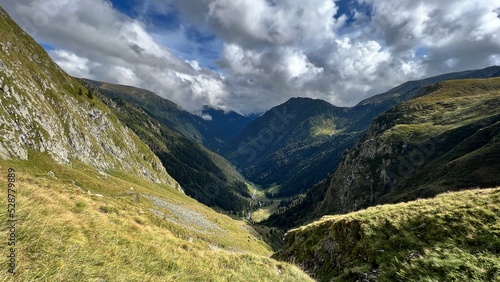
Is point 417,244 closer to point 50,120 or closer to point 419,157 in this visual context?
point 50,120

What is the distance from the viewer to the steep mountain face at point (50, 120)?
7738cm

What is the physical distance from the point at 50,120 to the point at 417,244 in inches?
4637

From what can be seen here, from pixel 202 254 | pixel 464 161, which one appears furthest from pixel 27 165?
pixel 464 161

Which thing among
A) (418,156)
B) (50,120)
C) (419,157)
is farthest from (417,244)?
(418,156)

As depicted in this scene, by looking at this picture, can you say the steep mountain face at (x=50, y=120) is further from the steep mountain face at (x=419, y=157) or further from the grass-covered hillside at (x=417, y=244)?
the steep mountain face at (x=419, y=157)

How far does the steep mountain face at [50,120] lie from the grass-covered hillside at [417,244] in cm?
7654

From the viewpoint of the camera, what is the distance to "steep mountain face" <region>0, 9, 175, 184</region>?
77375 millimetres

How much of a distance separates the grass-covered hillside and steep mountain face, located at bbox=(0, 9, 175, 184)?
76.5m

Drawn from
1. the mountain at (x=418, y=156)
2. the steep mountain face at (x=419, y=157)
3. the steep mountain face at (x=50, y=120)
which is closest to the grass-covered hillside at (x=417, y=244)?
the steep mountain face at (x=419, y=157)

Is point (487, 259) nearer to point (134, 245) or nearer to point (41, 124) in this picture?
point (134, 245)

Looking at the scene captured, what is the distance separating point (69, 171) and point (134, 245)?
249 ft

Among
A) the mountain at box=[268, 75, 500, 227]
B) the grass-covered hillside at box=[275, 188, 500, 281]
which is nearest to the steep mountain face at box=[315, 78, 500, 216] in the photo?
the mountain at box=[268, 75, 500, 227]

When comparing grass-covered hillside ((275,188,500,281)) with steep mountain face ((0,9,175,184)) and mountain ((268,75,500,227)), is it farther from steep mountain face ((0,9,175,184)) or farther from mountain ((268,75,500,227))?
steep mountain face ((0,9,175,184))

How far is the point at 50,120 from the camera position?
3829 inches
